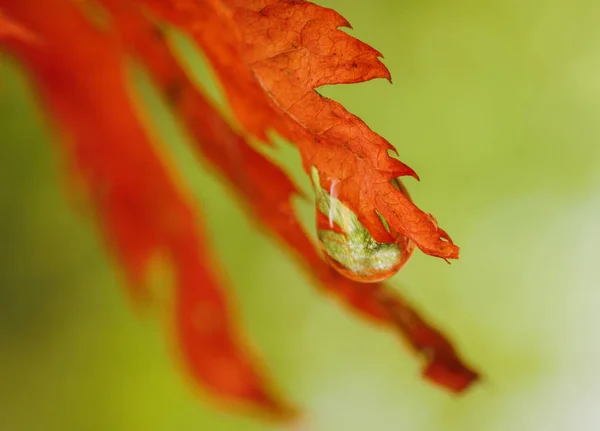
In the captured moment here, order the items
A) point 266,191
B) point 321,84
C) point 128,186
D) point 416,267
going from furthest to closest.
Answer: point 416,267 → point 128,186 → point 266,191 → point 321,84

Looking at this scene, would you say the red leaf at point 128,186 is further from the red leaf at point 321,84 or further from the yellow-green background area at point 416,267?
the red leaf at point 321,84

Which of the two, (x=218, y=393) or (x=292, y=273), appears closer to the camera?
(x=218, y=393)

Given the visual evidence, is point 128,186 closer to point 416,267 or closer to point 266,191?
point 266,191

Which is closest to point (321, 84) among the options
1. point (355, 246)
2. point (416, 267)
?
point (355, 246)

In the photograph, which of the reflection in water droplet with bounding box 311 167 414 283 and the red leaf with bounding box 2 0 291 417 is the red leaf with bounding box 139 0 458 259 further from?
the red leaf with bounding box 2 0 291 417

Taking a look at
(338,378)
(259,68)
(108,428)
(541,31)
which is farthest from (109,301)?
(259,68)

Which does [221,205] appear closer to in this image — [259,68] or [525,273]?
[525,273]

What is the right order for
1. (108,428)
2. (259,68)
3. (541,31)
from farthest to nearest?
(108,428)
(541,31)
(259,68)
